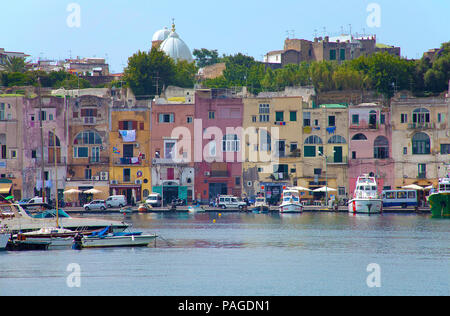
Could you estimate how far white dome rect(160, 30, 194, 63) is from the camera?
165125 millimetres

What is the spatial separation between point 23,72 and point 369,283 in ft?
329

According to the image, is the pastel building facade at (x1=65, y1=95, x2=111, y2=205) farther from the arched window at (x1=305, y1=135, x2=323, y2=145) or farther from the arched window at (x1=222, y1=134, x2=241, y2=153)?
the arched window at (x1=305, y1=135, x2=323, y2=145)

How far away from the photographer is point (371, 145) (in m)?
104

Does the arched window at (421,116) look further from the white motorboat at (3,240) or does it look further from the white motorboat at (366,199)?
the white motorboat at (3,240)

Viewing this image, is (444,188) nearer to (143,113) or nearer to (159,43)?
(143,113)

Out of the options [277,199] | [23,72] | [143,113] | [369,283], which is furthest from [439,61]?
[369,283]

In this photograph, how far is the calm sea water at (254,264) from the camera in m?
46.6

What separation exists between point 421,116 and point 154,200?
30.6 m

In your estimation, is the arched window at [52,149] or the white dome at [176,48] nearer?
the arched window at [52,149]

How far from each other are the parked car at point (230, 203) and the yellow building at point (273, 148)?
16.6 feet

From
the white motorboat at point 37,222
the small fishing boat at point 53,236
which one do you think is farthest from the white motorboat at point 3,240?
the white motorboat at point 37,222

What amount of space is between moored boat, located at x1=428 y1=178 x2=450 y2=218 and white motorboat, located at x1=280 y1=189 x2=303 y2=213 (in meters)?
13.6

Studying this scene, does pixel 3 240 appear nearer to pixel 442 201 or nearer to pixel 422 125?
pixel 442 201

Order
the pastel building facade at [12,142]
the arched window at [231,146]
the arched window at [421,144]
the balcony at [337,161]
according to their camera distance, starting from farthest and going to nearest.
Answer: the arched window at [231,146], the pastel building facade at [12,142], the balcony at [337,161], the arched window at [421,144]
